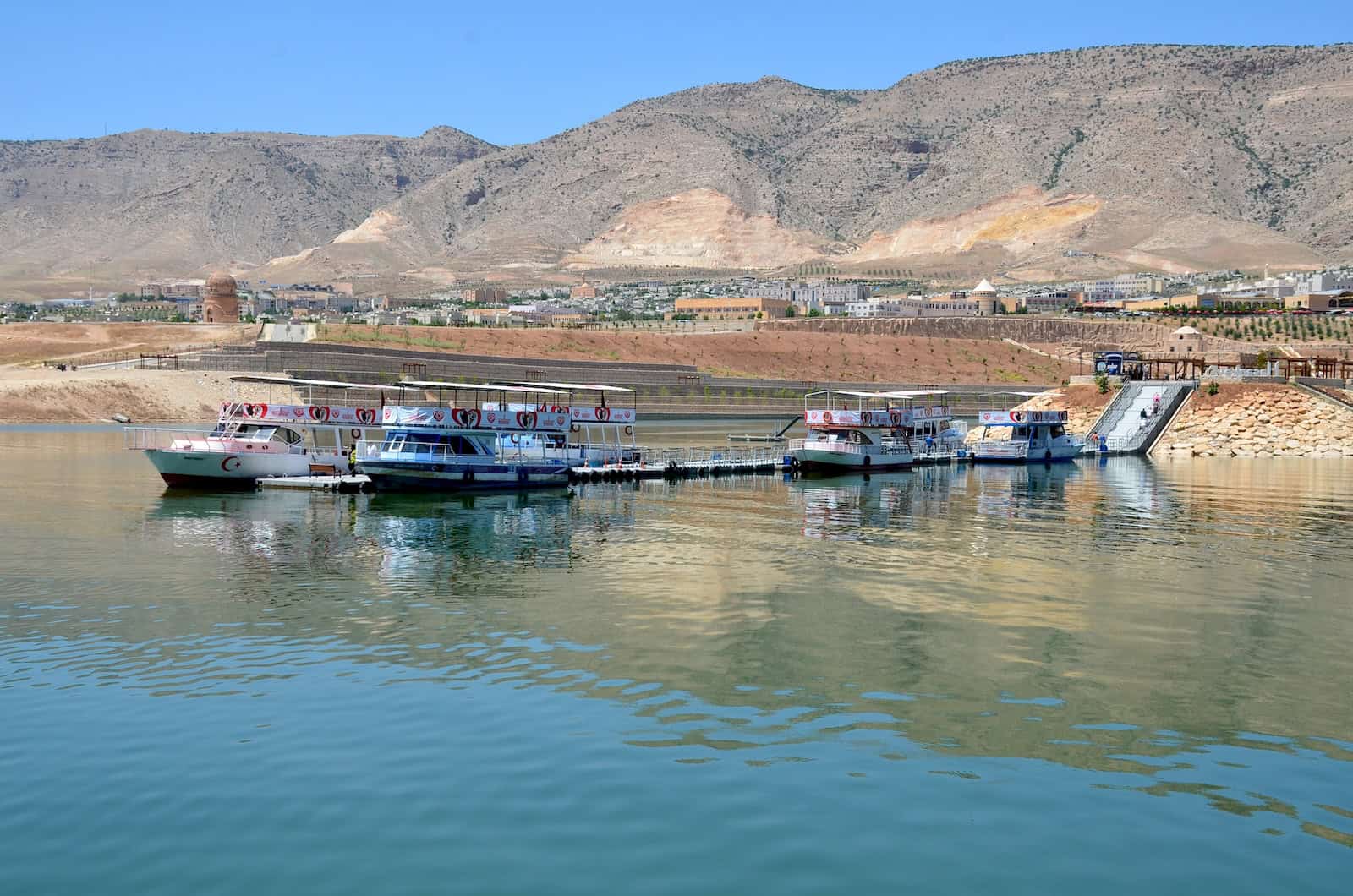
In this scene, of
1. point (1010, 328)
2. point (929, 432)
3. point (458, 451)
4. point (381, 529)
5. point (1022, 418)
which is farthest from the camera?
point (1010, 328)

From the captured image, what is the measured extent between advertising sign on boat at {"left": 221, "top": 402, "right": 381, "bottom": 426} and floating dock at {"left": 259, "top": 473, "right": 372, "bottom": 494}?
3280 mm

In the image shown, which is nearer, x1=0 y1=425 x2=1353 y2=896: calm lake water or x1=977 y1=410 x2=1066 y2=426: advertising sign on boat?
x1=0 y1=425 x2=1353 y2=896: calm lake water

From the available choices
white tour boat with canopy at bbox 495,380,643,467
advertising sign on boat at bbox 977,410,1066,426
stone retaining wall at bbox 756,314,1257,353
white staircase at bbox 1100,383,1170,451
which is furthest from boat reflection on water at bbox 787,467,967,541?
stone retaining wall at bbox 756,314,1257,353

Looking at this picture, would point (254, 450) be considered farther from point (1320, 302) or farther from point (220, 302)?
point (1320, 302)

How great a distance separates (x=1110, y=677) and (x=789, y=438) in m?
80.2

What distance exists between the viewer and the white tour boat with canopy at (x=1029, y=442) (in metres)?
90.0

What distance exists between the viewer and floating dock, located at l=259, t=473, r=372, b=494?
196ft

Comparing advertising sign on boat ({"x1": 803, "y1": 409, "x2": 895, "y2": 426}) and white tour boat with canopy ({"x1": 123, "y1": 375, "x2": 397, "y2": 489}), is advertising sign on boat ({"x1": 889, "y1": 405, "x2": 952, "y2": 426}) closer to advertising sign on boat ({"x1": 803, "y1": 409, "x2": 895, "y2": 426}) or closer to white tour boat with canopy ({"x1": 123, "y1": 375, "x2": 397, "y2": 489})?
advertising sign on boat ({"x1": 803, "y1": 409, "x2": 895, "y2": 426})

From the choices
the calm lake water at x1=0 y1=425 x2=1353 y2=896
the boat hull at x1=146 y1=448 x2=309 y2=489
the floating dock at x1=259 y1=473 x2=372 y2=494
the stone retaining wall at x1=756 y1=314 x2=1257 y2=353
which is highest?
the stone retaining wall at x1=756 y1=314 x2=1257 y2=353

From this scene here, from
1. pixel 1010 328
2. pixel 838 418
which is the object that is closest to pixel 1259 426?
Answer: pixel 838 418

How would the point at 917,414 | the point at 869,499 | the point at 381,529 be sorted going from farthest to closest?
1. the point at 917,414
2. the point at 869,499
3. the point at 381,529

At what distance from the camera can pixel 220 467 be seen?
60.8m

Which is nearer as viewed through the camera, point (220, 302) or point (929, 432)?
point (929, 432)

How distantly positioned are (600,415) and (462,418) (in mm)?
12783
